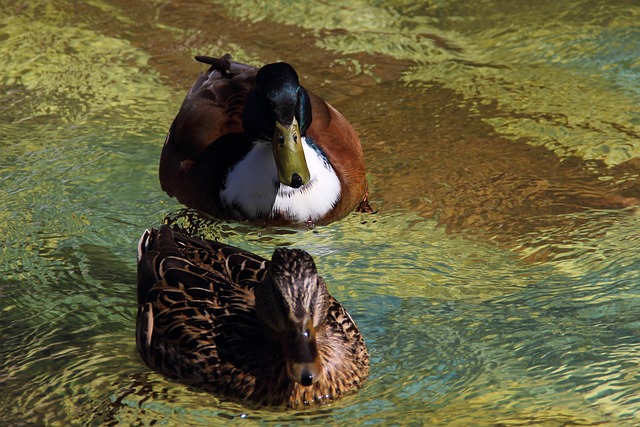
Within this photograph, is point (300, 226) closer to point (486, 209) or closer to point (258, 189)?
point (258, 189)

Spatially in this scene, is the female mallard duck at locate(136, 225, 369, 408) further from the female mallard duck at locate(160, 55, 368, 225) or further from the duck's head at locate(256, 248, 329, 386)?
the female mallard duck at locate(160, 55, 368, 225)

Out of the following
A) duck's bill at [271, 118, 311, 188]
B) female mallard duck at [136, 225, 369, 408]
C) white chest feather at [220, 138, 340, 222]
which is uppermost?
duck's bill at [271, 118, 311, 188]

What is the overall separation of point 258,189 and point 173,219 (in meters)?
0.56

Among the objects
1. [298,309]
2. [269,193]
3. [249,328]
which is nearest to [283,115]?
[269,193]

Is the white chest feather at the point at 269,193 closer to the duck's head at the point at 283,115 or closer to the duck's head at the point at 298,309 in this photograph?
the duck's head at the point at 283,115

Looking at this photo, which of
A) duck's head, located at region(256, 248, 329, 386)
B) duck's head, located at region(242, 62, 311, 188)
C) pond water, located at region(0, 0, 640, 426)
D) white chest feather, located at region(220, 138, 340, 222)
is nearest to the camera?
duck's head, located at region(256, 248, 329, 386)

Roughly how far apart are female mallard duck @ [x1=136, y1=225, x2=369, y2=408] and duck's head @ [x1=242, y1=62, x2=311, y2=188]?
0.97 metres

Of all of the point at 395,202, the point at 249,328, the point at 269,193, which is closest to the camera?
the point at 249,328

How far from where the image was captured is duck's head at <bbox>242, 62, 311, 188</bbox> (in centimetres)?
588

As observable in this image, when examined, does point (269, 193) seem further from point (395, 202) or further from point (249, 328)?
point (249, 328)

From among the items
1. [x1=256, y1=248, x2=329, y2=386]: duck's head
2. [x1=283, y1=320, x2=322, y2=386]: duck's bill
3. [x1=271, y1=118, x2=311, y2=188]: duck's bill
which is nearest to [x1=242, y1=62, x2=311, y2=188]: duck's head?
[x1=271, y1=118, x2=311, y2=188]: duck's bill

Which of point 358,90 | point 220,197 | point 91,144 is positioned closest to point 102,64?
point 91,144

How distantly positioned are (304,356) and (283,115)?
76.3 inches

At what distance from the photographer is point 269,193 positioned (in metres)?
6.12
